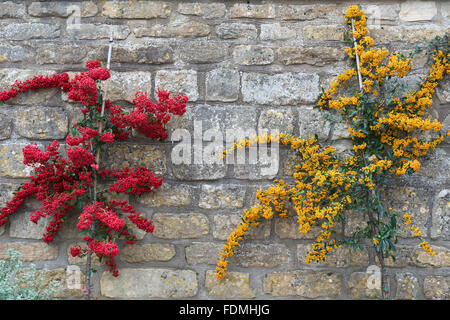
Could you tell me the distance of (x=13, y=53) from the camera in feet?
8.71

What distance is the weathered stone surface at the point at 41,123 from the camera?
260cm

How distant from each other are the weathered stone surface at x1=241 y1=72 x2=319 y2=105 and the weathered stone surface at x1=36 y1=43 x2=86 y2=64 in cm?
112

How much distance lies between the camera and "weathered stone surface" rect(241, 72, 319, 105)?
2.61m

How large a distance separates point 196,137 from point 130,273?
3.21 ft

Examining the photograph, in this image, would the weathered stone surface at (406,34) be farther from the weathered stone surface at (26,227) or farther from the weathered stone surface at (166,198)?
the weathered stone surface at (26,227)

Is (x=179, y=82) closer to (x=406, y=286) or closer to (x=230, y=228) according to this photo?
(x=230, y=228)

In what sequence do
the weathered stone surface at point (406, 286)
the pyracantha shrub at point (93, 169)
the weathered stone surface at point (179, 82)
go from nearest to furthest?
the pyracantha shrub at point (93, 169) → the weathered stone surface at point (406, 286) → the weathered stone surface at point (179, 82)

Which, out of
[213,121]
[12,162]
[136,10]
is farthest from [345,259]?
[12,162]

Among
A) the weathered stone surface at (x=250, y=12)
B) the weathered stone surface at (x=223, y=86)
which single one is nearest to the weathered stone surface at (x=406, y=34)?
the weathered stone surface at (x=250, y=12)

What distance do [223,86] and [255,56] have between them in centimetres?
30

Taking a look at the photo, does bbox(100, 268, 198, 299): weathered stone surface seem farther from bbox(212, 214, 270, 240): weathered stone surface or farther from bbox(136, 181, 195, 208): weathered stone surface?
bbox(136, 181, 195, 208): weathered stone surface

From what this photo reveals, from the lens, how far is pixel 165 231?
254 cm

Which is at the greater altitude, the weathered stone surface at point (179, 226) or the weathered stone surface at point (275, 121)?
the weathered stone surface at point (275, 121)

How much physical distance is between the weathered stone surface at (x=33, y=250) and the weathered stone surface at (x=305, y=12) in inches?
85.6
